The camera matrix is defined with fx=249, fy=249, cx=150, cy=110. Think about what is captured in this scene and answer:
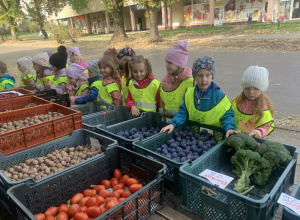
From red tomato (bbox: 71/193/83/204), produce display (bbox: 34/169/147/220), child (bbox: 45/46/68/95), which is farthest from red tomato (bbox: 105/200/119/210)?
child (bbox: 45/46/68/95)

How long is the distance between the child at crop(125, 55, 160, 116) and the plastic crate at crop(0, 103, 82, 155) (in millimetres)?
987

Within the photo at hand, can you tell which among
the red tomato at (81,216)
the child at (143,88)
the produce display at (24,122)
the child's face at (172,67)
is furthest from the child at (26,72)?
the red tomato at (81,216)

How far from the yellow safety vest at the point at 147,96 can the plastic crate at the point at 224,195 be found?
158 centimetres

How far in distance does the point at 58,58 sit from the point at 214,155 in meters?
Result: 3.99

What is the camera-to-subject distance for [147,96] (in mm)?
3785

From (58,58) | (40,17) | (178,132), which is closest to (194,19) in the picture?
(40,17)

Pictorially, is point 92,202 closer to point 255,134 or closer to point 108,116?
point 255,134

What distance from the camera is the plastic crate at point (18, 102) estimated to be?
12.3ft

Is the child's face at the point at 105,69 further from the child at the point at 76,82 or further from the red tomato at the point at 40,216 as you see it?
the red tomato at the point at 40,216

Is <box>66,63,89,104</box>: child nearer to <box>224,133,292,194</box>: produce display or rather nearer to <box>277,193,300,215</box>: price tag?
<box>224,133,292,194</box>: produce display

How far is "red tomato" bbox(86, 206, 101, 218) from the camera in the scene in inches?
74.5

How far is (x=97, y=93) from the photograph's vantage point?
14.2 feet

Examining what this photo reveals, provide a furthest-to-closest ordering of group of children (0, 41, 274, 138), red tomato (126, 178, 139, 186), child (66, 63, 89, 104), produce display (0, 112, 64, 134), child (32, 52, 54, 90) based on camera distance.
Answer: child (32, 52, 54, 90) < child (66, 63, 89, 104) < produce display (0, 112, 64, 134) < group of children (0, 41, 274, 138) < red tomato (126, 178, 139, 186)

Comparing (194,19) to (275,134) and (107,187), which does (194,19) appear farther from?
(107,187)
